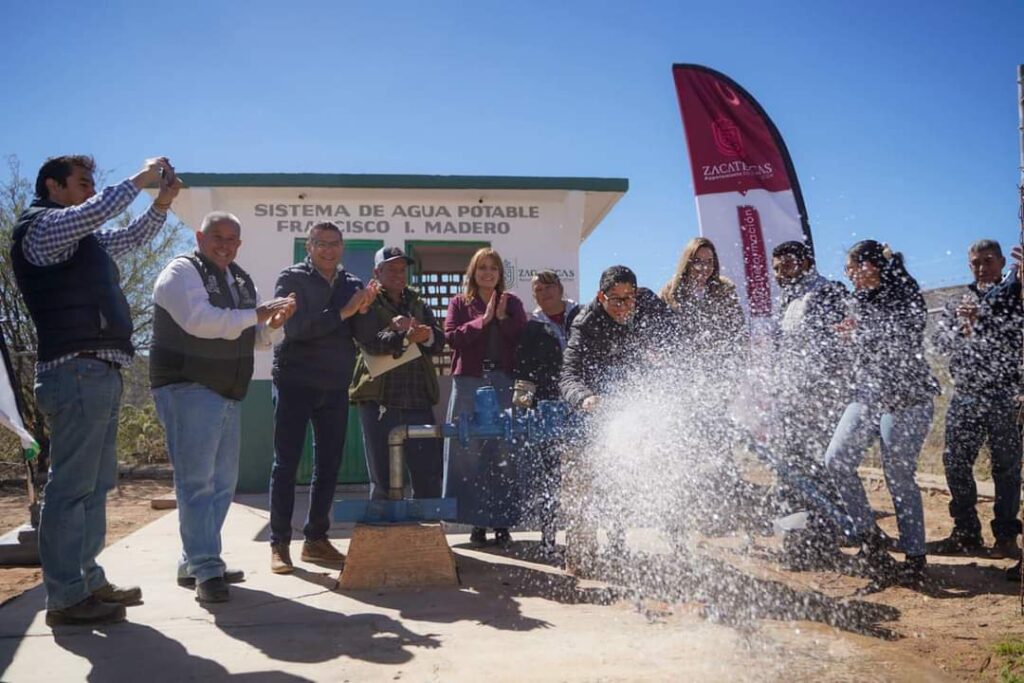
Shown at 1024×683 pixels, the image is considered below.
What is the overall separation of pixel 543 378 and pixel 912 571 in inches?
94.3

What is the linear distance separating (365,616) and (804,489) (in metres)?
2.77

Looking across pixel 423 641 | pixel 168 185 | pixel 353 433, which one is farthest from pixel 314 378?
pixel 353 433

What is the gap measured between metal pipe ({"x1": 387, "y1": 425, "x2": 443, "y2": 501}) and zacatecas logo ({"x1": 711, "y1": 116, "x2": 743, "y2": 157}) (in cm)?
461

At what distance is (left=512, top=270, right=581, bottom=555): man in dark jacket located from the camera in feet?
15.2

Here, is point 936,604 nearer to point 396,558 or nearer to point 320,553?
point 396,558

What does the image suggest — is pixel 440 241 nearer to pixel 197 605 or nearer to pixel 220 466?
pixel 220 466

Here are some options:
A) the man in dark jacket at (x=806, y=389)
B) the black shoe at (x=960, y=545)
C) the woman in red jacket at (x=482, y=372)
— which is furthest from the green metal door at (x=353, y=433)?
the black shoe at (x=960, y=545)

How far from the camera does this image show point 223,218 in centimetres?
402

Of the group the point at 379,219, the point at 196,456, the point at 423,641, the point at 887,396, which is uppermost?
the point at 379,219

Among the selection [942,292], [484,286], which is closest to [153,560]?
[484,286]

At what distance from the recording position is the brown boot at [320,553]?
4.63 meters

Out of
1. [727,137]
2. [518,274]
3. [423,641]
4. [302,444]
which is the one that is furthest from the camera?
[518,274]

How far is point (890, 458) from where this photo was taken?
4312 millimetres

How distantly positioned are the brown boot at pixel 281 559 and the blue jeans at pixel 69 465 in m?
1.15
